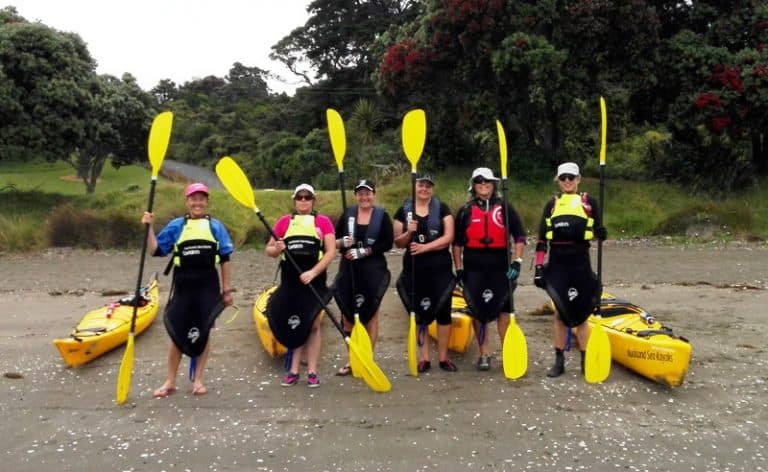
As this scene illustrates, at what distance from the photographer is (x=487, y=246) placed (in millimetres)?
4684

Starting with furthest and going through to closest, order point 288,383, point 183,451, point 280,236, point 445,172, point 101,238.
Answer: point 445,172, point 101,238, point 288,383, point 280,236, point 183,451

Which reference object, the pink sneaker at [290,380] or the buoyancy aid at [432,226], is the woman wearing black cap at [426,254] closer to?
the buoyancy aid at [432,226]

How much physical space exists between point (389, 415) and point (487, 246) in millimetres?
Answer: 1532

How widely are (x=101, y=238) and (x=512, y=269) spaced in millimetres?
10739

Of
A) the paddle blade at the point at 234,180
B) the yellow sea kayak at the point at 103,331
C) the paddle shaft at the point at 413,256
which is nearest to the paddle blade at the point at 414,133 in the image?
the paddle shaft at the point at 413,256

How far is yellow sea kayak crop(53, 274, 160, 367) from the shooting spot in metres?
5.36

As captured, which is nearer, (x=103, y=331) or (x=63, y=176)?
(x=103, y=331)

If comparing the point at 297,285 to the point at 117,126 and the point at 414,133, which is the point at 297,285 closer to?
the point at 414,133

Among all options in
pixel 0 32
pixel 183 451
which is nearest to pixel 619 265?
pixel 183 451

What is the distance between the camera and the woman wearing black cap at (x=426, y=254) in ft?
15.4

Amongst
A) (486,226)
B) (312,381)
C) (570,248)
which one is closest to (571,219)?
(570,248)

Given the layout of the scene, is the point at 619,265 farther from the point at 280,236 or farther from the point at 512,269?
the point at 280,236

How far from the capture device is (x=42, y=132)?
13.3 metres

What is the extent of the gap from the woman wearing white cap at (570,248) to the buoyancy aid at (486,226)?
1.13 feet
